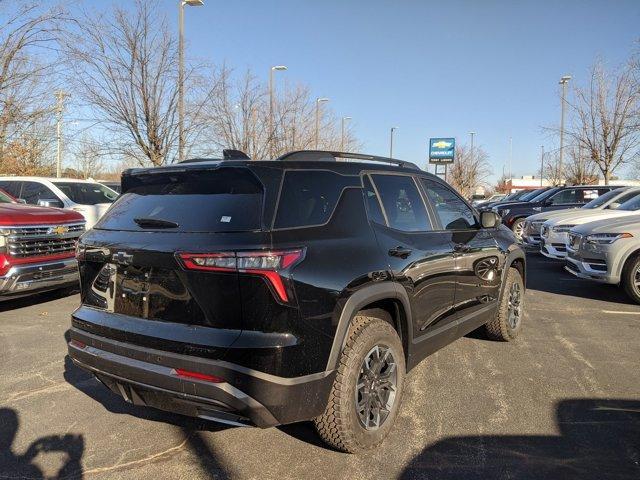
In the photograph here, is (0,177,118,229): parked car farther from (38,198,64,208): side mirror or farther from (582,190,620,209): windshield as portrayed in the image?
(582,190,620,209): windshield

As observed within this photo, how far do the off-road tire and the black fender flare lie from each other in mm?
2167

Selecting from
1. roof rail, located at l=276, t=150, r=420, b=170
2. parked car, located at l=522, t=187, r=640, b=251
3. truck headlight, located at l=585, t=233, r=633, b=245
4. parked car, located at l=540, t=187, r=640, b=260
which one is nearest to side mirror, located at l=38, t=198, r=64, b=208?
roof rail, located at l=276, t=150, r=420, b=170

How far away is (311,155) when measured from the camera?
336 cm

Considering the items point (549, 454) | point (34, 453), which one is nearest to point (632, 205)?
point (549, 454)

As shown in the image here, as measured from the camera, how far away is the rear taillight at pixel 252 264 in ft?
8.55

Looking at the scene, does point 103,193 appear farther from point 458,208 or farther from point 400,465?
point 400,465

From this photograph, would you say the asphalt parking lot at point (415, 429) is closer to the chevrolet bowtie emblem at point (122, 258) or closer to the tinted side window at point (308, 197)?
the chevrolet bowtie emblem at point (122, 258)

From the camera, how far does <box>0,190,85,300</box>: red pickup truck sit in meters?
6.16

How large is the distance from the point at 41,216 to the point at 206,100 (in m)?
9.33

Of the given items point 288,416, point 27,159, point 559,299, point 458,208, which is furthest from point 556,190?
point 27,159

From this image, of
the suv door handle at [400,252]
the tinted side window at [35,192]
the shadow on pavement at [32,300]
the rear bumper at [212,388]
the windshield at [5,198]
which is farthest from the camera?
the tinted side window at [35,192]

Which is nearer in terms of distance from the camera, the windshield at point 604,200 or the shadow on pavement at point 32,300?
the shadow on pavement at point 32,300

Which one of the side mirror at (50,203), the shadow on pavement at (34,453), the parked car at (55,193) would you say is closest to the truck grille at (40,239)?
the side mirror at (50,203)

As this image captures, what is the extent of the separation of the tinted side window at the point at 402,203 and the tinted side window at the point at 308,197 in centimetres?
47
